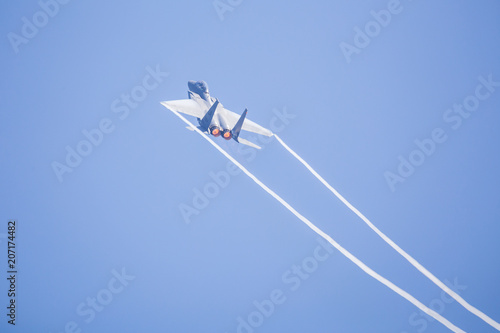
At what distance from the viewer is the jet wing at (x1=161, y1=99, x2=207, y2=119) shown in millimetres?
27031

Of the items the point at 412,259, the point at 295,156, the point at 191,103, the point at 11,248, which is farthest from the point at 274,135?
the point at 11,248

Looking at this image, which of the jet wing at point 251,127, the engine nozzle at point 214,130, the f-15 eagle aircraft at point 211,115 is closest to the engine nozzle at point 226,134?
the f-15 eagle aircraft at point 211,115

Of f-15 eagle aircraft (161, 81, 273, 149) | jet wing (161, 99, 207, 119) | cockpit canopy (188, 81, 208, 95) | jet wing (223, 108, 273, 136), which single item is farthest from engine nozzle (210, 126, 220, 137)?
cockpit canopy (188, 81, 208, 95)

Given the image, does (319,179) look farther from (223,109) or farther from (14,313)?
(14,313)

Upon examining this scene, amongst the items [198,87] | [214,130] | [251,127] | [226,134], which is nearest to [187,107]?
[214,130]

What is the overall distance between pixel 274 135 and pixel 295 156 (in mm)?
2577

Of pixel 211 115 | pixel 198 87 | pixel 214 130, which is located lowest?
pixel 214 130

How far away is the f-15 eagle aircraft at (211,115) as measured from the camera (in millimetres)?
25750

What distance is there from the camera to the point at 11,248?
25.6 metres

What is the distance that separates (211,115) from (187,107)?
316cm

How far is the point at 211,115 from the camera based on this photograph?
25.5 metres

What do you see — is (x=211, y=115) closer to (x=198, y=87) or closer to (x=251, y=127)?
(x=251, y=127)

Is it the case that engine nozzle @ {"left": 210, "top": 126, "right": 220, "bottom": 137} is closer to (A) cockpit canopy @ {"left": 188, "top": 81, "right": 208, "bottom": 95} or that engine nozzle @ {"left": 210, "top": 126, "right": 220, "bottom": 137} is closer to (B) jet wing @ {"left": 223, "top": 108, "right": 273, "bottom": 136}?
(B) jet wing @ {"left": 223, "top": 108, "right": 273, "bottom": 136}

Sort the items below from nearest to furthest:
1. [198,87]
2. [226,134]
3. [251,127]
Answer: [226,134]
[251,127]
[198,87]
